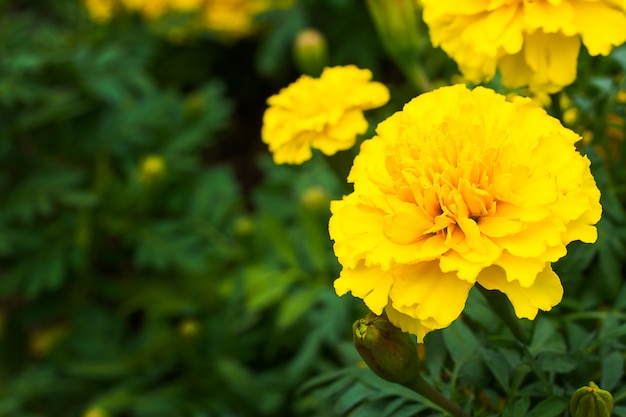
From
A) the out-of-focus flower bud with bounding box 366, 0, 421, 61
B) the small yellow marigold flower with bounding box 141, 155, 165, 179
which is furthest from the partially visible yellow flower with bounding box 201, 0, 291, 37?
the out-of-focus flower bud with bounding box 366, 0, 421, 61

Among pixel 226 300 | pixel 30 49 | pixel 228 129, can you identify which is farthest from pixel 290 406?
pixel 228 129

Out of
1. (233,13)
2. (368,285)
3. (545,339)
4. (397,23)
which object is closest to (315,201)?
(397,23)

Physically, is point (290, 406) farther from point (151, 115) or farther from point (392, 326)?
point (392, 326)

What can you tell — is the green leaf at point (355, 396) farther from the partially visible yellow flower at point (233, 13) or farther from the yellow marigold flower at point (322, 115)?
the partially visible yellow flower at point (233, 13)

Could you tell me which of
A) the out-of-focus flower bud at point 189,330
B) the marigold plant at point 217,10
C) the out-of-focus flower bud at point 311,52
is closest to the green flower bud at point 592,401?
the out-of-focus flower bud at point 311,52

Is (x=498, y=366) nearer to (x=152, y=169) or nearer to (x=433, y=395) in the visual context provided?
(x=433, y=395)
